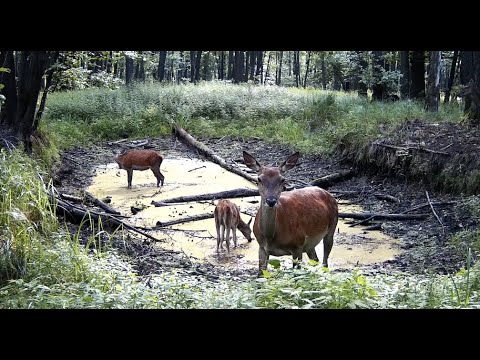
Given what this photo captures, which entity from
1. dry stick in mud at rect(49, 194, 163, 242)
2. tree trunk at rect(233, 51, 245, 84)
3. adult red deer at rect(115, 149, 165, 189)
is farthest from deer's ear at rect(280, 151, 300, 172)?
tree trunk at rect(233, 51, 245, 84)

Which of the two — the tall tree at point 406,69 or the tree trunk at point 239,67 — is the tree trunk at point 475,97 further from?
the tree trunk at point 239,67

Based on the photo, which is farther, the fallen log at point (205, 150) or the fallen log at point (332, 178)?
the fallen log at point (205, 150)

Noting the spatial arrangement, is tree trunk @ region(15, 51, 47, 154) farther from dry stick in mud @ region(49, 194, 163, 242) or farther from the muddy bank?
dry stick in mud @ region(49, 194, 163, 242)

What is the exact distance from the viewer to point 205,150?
12.6m

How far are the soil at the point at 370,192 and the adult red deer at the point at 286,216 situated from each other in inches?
25.9

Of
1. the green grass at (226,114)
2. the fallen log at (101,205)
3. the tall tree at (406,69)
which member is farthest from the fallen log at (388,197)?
the tall tree at (406,69)

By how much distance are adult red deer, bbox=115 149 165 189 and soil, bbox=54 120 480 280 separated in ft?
2.16

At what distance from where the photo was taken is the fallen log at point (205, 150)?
10758mm

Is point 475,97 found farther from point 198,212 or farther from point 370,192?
point 198,212
